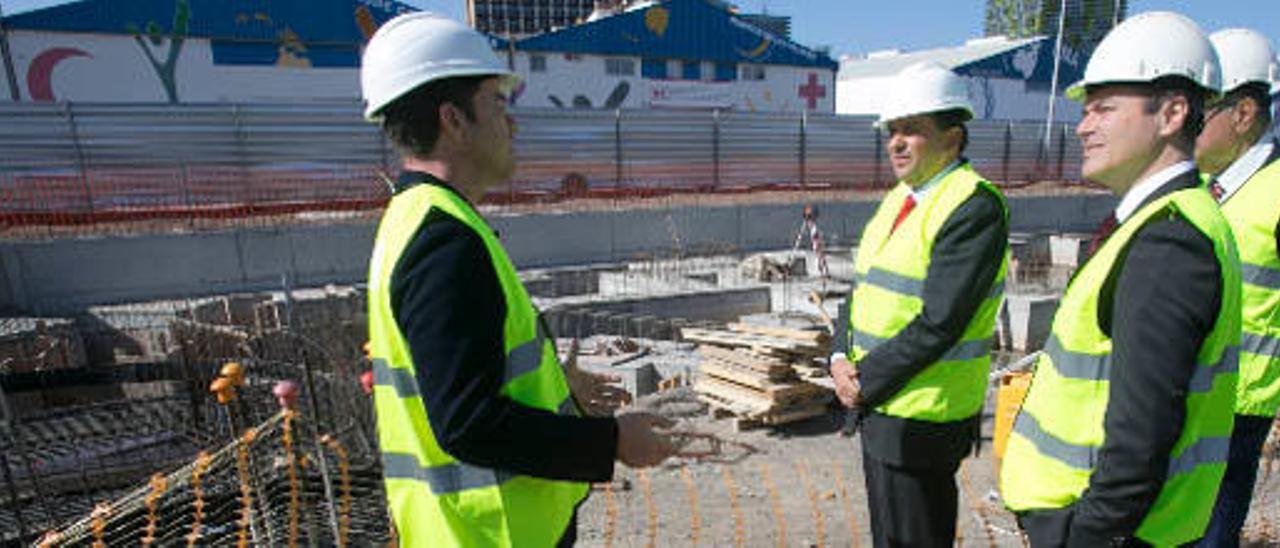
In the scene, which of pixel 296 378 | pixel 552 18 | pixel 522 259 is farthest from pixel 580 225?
pixel 552 18

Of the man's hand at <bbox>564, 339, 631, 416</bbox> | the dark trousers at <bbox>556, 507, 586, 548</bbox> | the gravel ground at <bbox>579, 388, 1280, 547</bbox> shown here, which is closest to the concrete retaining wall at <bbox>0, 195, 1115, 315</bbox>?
the gravel ground at <bbox>579, 388, 1280, 547</bbox>

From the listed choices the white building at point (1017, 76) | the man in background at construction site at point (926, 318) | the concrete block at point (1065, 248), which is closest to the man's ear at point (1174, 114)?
the man in background at construction site at point (926, 318)

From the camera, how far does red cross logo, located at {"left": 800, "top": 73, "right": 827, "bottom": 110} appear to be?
3753 centimetres

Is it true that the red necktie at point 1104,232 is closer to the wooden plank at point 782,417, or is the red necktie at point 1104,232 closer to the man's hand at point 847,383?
the man's hand at point 847,383

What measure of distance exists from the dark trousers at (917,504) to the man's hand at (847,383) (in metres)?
0.26

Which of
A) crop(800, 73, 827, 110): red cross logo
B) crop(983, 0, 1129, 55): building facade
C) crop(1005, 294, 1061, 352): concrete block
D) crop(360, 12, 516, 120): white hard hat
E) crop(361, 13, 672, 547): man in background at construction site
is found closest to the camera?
crop(361, 13, 672, 547): man in background at construction site

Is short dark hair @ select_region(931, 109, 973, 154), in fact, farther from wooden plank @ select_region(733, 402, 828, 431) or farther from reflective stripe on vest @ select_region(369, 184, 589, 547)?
wooden plank @ select_region(733, 402, 828, 431)

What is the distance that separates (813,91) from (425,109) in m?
38.4

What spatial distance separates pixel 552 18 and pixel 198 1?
102ft

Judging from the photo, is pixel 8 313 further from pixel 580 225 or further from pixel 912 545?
pixel 912 545

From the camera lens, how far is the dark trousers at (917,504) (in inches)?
112

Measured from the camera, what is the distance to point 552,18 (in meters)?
53.4

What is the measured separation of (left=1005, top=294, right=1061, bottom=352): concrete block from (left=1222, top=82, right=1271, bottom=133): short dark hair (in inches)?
319

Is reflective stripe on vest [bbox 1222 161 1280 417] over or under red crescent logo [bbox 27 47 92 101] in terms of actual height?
under
